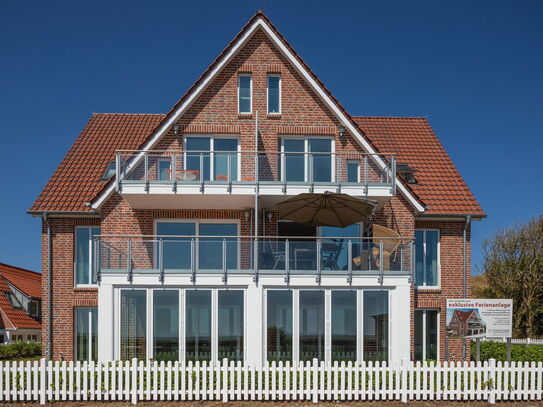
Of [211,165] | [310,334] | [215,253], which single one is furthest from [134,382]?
[211,165]

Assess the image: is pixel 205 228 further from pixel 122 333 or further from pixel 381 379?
pixel 381 379

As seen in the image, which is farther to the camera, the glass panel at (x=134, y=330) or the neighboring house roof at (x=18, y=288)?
the neighboring house roof at (x=18, y=288)

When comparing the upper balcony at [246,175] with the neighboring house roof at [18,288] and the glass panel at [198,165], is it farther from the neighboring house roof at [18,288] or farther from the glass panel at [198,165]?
the neighboring house roof at [18,288]

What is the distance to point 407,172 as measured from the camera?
896 inches

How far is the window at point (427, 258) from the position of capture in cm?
2164

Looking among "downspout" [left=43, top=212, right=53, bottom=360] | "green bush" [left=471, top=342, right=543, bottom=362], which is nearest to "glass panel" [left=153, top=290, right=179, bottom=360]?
"downspout" [left=43, top=212, right=53, bottom=360]

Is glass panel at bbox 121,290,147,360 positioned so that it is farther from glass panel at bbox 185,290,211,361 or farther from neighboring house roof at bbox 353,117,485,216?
neighboring house roof at bbox 353,117,485,216

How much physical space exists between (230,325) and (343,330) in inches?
129

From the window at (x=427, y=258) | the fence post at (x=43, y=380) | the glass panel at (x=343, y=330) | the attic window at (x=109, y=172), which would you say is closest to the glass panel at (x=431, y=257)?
the window at (x=427, y=258)

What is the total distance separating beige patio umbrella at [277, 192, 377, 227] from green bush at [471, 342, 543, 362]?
24.2 feet

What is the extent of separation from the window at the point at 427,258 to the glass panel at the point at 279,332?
592cm

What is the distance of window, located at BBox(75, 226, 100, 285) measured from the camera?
2116 centimetres

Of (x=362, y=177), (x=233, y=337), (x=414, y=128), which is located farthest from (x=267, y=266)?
(x=414, y=128)

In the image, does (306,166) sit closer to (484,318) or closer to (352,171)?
(352,171)
